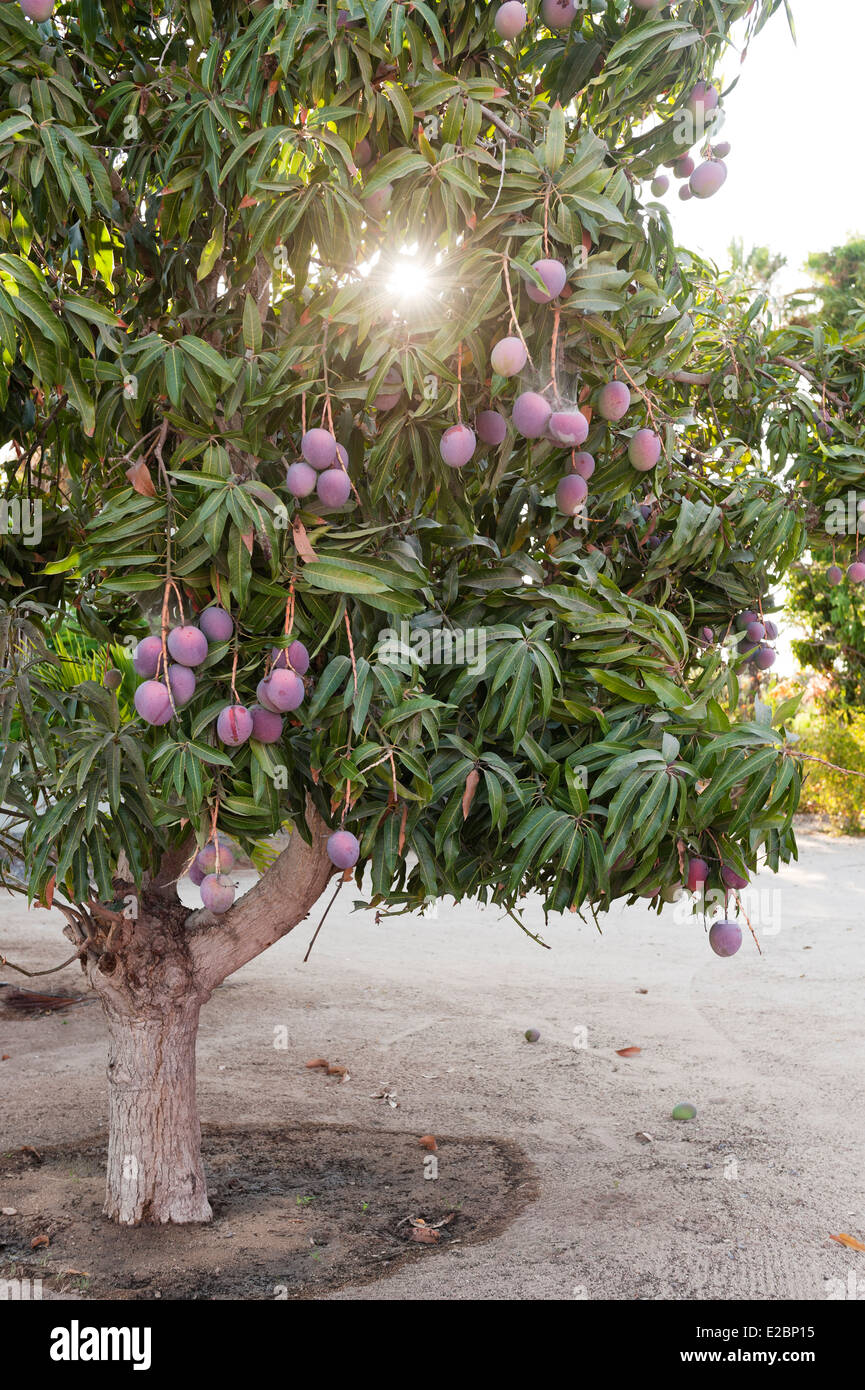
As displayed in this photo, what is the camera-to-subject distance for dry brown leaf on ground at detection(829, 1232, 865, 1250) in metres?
2.37

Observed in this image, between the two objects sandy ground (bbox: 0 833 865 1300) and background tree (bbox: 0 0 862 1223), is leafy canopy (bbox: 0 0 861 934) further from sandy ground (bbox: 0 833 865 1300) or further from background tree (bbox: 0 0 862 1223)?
sandy ground (bbox: 0 833 865 1300)

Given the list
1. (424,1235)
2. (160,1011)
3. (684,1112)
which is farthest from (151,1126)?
(684,1112)

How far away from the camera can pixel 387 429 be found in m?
1.65

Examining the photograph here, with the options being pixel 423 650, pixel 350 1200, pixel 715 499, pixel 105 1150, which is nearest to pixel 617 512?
pixel 715 499

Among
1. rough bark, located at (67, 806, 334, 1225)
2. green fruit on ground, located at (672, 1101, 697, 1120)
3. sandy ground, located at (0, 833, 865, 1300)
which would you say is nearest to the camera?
sandy ground, located at (0, 833, 865, 1300)

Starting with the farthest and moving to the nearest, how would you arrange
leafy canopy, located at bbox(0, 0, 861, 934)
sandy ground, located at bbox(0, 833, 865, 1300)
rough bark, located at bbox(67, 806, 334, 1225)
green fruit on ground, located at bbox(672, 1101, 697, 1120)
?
green fruit on ground, located at bbox(672, 1101, 697, 1120) → rough bark, located at bbox(67, 806, 334, 1225) → sandy ground, located at bbox(0, 833, 865, 1300) → leafy canopy, located at bbox(0, 0, 861, 934)

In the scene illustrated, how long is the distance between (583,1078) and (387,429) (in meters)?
2.51

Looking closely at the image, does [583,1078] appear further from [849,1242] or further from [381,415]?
[381,415]

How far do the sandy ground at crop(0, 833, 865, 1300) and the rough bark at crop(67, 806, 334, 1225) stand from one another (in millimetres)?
551

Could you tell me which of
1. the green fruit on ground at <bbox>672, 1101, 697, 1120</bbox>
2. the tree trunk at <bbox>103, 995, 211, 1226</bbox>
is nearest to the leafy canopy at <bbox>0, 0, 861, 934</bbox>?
the tree trunk at <bbox>103, 995, 211, 1226</bbox>

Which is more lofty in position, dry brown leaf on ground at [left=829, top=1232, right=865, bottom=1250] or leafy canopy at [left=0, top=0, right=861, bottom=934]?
leafy canopy at [left=0, top=0, right=861, bottom=934]

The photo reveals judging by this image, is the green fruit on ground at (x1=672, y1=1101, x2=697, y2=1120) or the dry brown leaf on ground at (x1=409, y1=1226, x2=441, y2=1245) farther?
the green fruit on ground at (x1=672, y1=1101, x2=697, y2=1120)

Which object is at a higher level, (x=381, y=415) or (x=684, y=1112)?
(x=381, y=415)
